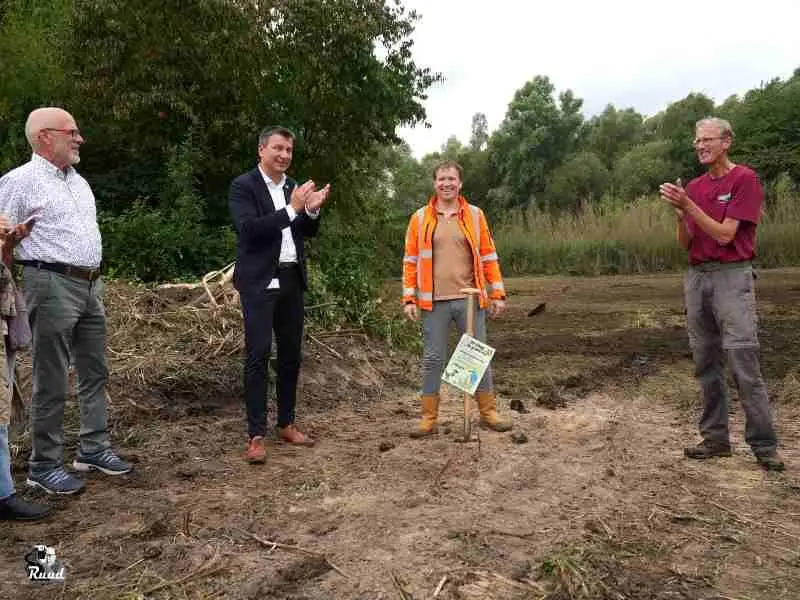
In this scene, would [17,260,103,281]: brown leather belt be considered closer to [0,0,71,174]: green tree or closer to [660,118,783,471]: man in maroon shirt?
[660,118,783,471]: man in maroon shirt

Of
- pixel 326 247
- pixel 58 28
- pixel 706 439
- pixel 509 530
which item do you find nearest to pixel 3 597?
pixel 509 530

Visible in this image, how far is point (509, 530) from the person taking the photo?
138 inches

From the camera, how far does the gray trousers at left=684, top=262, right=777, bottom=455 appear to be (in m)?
4.45

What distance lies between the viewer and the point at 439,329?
5219 millimetres

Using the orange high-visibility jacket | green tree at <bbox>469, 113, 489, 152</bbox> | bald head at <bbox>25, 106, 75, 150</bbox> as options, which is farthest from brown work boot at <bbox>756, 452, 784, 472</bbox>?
green tree at <bbox>469, 113, 489, 152</bbox>

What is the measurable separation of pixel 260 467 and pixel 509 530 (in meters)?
1.76

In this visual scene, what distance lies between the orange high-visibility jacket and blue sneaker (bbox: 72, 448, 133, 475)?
2.12 meters

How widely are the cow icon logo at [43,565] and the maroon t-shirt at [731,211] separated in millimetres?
3928

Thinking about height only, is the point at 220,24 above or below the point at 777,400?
above

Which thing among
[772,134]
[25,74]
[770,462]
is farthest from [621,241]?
[770,462]

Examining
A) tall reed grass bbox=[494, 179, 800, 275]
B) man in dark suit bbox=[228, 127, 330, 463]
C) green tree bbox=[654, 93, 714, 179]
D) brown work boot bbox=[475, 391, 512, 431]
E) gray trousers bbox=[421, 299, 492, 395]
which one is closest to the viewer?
man in dark suit bbox=[228, 127, 330, 463]

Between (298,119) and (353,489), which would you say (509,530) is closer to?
(353,489)

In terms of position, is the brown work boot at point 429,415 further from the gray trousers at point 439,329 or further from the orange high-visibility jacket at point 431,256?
the orange high-visibility jacket at point 431,256

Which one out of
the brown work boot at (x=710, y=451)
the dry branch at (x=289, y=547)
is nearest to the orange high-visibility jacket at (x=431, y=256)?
the brown work boot at (x=710, y=451)
